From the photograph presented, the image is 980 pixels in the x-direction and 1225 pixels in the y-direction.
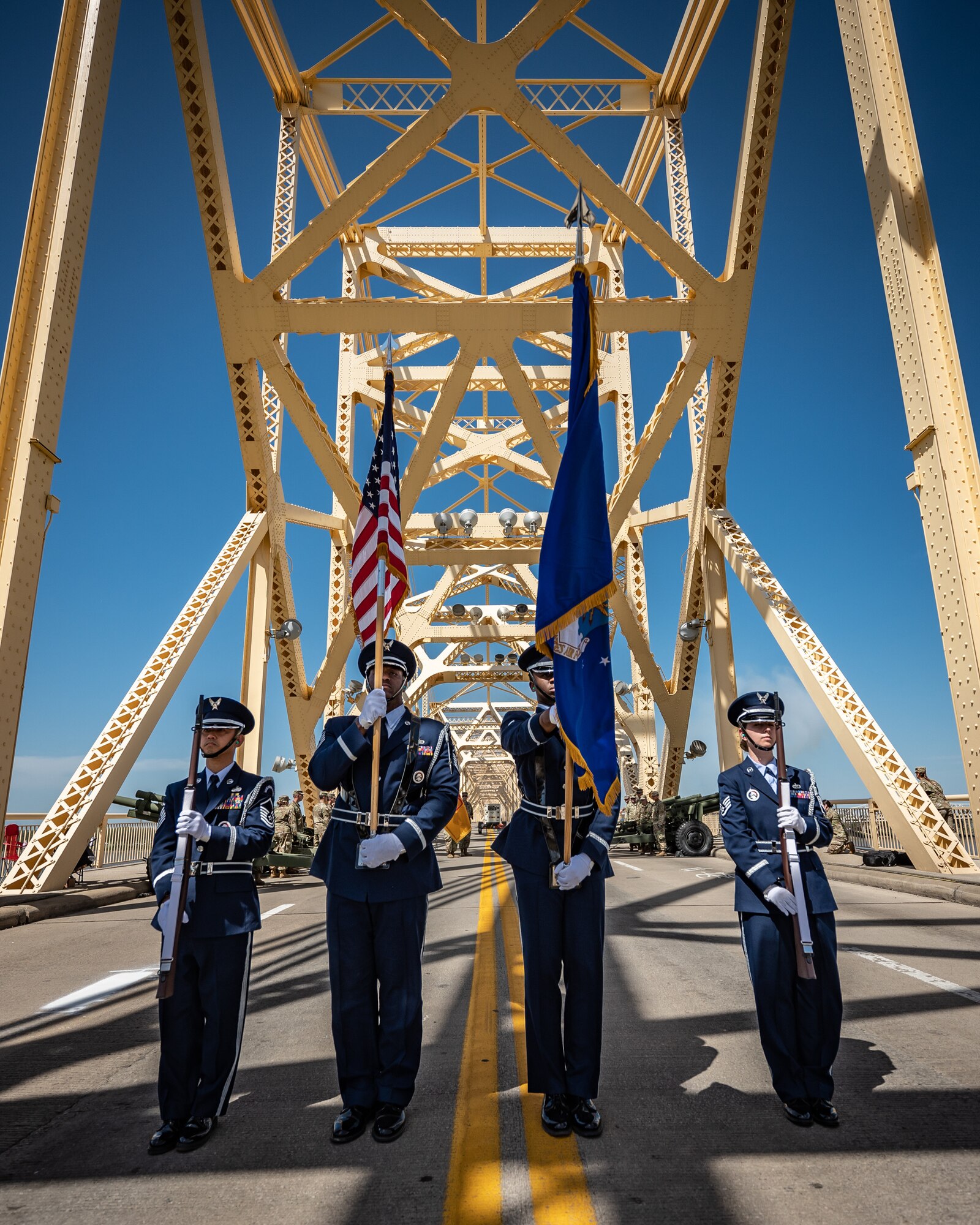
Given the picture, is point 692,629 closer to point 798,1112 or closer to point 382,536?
point 382,536

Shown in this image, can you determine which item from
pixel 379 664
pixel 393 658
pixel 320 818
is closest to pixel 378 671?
pixel 379 664

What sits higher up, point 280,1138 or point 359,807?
point 359,807

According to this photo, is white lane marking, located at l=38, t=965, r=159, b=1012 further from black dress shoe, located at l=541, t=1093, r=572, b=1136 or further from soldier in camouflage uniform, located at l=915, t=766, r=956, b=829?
soldier in camouflage uniform, located at l=915, t=766, r=956, b=829

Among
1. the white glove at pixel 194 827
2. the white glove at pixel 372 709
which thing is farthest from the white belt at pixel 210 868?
the white glove at pixel 372 709

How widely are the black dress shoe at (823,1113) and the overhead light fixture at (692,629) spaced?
14195 mm

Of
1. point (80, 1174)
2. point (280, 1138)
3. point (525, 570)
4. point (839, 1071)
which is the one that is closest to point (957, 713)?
point (839, 1071)

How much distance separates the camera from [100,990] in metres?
5.88

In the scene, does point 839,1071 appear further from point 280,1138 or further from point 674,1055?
point 280,1138

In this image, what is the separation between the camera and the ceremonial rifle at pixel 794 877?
3430mm

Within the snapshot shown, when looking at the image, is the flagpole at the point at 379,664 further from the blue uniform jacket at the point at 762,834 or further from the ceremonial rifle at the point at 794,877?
the ceremonial rifle at the point at 794,877

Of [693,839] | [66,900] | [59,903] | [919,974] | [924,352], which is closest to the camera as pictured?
[919,974]

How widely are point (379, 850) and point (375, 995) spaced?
65 centimetres

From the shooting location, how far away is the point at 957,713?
863cm

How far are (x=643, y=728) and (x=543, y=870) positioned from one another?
20.4m
